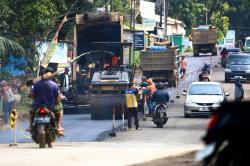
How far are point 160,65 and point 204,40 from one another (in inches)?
1267

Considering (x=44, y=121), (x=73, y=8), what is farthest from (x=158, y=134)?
(x=73, y=8)

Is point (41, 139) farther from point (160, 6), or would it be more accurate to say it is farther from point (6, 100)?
point (160, 6)

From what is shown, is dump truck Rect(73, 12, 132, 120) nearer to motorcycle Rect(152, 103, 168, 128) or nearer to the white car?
the white car

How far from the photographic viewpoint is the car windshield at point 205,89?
37000 millimetres

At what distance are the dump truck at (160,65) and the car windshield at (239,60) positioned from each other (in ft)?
14.8

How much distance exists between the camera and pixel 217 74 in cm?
6650

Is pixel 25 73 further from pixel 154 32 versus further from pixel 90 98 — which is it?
pixel 154 32

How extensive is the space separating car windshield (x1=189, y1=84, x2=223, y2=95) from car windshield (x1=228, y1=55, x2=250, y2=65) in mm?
19696

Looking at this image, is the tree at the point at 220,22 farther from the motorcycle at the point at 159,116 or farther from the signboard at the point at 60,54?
the motorcycle at the point at 159,116

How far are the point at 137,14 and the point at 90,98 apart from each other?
59492 millimetres

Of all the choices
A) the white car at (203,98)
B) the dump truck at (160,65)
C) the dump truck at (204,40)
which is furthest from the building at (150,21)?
the white car at (203,98)

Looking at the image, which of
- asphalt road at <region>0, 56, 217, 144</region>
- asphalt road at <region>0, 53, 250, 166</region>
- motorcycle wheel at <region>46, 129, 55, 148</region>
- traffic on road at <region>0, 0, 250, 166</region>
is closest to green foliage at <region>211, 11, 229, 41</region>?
traffic on road at <region>0, 0, 250, 166</region>

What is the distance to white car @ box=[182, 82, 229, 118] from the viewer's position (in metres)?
36.1

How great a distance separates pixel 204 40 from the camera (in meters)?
85.7
